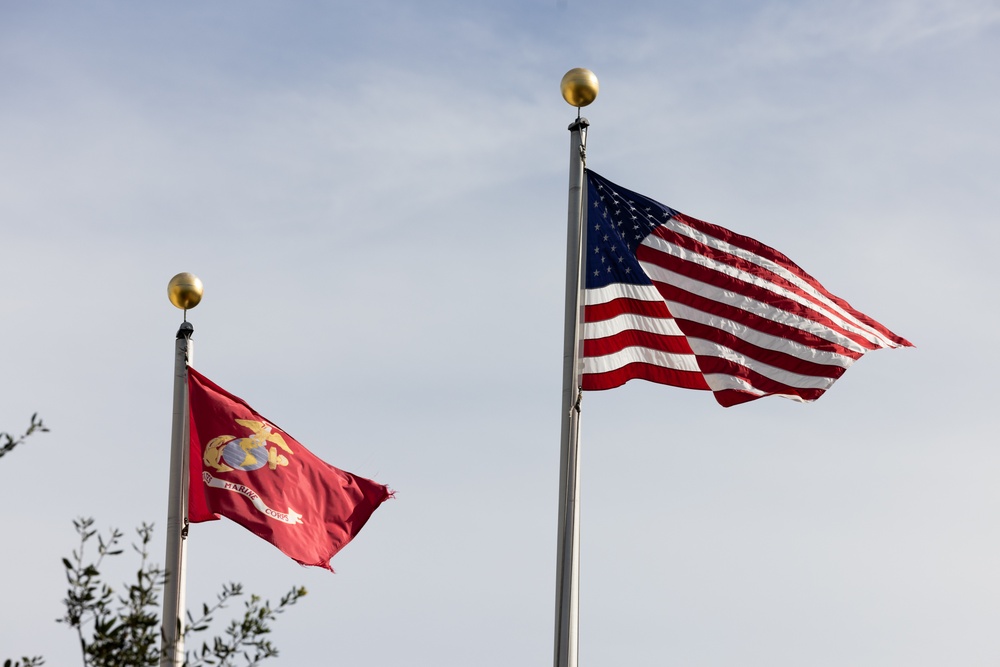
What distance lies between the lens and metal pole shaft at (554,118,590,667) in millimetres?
16828

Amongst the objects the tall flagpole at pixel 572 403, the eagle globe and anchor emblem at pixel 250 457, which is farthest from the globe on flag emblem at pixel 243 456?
the tall flagpole at pixel 572 403

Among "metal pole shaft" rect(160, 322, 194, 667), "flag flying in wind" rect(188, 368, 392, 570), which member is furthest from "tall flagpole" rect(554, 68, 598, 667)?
"metal pole shaft" rect(160, 322, 194, 667)

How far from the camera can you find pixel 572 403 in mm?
17844

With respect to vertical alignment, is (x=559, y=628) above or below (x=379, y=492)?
below

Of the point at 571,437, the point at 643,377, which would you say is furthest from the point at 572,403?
the point at 643,377

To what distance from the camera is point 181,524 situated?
776 inches

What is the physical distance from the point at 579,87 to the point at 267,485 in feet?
21.1

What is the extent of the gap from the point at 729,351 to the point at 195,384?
7.09 meters

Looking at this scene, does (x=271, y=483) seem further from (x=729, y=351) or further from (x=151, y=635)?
(x=151, y=635)

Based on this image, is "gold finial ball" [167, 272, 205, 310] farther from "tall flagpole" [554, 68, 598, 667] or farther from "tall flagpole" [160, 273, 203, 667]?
"tall flagpole" [554, 68, 598, 667]

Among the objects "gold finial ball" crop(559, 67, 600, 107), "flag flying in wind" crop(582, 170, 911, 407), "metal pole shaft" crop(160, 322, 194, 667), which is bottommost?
"metal pole shaft" crop(160, 322, 194, 667)

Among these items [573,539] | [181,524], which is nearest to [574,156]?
[573,539]

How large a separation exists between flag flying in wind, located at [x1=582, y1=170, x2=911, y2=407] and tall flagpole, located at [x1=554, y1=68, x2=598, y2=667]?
0.30m

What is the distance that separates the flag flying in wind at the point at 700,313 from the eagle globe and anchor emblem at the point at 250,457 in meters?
4.67
